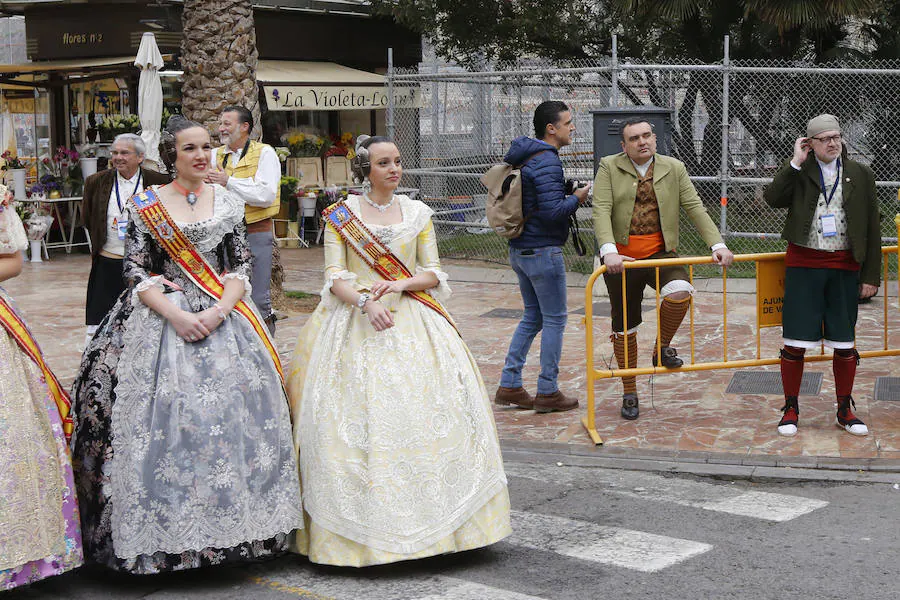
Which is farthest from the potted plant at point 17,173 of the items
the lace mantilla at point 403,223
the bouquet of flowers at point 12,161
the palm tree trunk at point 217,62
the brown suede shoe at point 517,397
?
the lace mantilla at point 403,223

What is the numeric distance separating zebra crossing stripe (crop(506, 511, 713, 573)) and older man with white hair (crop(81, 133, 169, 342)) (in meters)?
3.24

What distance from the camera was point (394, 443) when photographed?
504cm

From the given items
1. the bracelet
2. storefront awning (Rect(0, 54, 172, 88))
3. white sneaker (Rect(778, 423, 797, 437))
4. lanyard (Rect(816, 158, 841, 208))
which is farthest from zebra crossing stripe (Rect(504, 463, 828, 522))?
storefront awning (Rect(0, 54, 172, 88))

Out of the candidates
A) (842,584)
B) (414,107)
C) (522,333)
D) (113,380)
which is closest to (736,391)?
(522,333)

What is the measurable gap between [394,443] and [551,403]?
3.12 meters

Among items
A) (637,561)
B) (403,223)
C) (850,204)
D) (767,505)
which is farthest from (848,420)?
(403,223)

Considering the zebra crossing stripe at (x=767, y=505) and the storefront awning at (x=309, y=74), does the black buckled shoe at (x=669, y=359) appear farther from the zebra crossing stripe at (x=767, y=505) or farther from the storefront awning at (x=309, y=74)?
the storefront awning at (x=309, y=74)

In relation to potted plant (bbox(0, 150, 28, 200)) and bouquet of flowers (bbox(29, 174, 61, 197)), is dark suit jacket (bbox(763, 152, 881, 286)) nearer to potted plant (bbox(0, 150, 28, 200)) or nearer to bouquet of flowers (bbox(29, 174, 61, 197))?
bouquet of flowers (bbox(29, 174, 61, 197))

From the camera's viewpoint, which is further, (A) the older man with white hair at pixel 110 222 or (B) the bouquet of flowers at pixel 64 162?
(B) the bouquet of flowers at pixel 64 162

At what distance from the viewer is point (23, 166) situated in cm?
1798

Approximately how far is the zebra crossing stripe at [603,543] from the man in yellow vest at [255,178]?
3.24 meters

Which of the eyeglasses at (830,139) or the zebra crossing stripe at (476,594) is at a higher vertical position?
the eyeglasses at (830,139)

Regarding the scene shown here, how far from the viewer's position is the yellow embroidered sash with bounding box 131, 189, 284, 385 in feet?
17.1

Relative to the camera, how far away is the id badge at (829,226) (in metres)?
7.01
